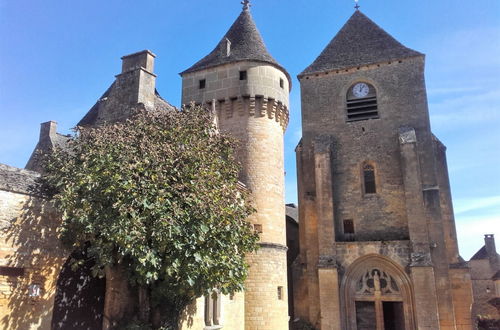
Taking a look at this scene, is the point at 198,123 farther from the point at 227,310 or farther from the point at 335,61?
the point at 335,61

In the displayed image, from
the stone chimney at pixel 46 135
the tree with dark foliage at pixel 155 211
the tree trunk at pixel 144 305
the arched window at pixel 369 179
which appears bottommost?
the tree trunk at pixel 144 305

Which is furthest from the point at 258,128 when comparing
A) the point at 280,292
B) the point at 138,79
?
the point at 280,292

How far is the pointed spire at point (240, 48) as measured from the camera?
789 inches

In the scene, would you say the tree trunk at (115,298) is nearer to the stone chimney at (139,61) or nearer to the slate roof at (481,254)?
the stone chimney at (139,61)

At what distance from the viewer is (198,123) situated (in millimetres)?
12977

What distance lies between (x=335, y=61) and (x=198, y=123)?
1630cm

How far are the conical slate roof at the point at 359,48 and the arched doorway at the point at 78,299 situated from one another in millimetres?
19100

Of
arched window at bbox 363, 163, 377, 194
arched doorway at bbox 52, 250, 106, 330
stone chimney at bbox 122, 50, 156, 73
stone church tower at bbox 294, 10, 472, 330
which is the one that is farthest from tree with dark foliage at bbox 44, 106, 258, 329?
arched window at bbox 363, 163, 377, 194

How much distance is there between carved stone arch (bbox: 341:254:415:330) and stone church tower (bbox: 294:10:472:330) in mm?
50

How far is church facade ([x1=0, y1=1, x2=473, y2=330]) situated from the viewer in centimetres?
1727

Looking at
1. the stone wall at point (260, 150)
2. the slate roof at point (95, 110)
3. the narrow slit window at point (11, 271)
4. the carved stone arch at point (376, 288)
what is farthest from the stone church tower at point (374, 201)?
the narrow slit window at point (11, 271)

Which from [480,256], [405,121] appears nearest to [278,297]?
[405,121]

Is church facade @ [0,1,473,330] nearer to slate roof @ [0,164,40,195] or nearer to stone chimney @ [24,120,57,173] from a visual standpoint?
stone chimney @ [24,120,57,173]

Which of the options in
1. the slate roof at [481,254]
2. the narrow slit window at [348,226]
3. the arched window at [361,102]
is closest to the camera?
the narrow slit window at [348,226]
